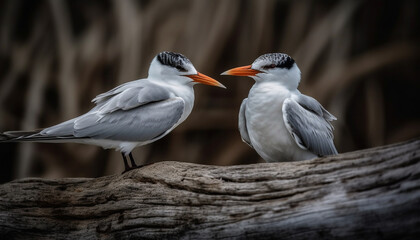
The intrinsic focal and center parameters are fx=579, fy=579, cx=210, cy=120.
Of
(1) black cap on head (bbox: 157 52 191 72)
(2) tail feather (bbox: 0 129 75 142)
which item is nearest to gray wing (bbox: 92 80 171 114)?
(1) black cap on head (bbox: 157 52 191 72)

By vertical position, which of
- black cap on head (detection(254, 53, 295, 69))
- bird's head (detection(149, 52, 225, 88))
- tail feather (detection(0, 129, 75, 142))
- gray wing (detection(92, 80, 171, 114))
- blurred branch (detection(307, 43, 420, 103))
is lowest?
tail feather (detection(0, 129, 75, 142))

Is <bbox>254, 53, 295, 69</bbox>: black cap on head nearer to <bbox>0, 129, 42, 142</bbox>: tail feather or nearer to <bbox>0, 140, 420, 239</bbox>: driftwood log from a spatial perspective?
<bbox>0, 140, 420, 239</bbox>: driftwood log

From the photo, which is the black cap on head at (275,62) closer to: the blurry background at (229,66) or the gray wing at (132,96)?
the gray wing at (132,96)

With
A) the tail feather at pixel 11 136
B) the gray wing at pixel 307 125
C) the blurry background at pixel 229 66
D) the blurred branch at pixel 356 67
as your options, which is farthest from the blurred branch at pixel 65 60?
the gray wing at pixel 307 125

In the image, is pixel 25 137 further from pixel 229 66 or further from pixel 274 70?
pixel 229 66

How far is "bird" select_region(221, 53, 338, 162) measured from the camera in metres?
2.48

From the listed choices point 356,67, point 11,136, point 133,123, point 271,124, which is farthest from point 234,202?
point 356,67

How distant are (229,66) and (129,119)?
2490mm

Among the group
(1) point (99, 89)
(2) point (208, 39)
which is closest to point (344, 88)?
(2) point (208, 39)

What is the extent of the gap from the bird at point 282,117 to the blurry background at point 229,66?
2.07m

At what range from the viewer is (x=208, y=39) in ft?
15.8

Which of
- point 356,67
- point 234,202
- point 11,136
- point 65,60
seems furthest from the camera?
point 65,60

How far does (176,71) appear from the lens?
2770 mm

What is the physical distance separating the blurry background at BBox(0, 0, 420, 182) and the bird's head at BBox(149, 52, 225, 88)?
1.91 metres
